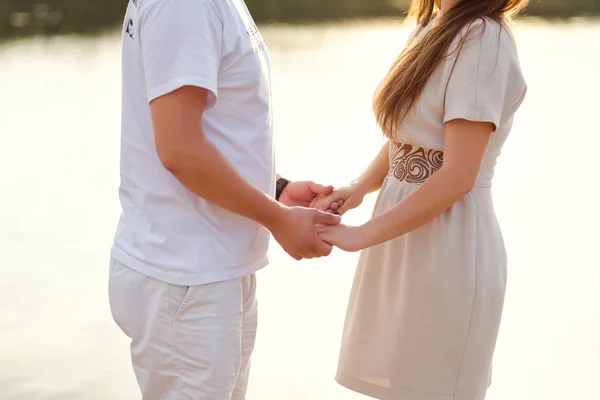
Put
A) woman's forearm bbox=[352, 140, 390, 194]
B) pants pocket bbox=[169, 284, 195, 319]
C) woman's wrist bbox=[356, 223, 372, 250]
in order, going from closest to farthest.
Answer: pants pocket bbox=[169, 284, 195, 319]
woman's wrist bbox=[356, 223, 372, 250]
woman's forearm bbox=[352, 140, 390, 194]

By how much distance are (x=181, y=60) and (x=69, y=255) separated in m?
2.72

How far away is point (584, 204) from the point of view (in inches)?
193

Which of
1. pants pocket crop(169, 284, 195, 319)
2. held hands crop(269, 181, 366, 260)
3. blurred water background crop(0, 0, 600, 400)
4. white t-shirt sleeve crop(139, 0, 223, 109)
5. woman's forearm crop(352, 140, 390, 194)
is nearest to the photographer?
white t-shirt sleeve crop(139, 0, 223, 109)

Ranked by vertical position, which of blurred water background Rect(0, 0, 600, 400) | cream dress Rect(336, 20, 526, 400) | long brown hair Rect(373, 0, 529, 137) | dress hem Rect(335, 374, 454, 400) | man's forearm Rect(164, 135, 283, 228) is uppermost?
long brown hair Rect(373, 0, 529, 137)

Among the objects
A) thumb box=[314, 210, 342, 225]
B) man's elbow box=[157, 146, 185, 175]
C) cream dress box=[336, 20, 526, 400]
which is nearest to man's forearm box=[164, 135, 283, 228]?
man's elbow box=[157, 146, 185, 175]

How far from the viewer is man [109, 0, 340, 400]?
1.51m

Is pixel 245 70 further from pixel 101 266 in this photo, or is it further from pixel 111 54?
pixel 111 54

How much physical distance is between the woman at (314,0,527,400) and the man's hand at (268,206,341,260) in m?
0.10

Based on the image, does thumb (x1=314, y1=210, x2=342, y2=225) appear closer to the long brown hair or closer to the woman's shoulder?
the long brown hair

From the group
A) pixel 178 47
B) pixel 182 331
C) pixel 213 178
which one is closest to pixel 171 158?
pixel 213 178

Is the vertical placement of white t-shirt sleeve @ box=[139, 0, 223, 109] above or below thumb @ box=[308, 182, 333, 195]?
above

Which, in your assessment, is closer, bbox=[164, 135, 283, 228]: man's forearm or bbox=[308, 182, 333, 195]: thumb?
bbox=[164, 135, 283, 228]: man's forearm

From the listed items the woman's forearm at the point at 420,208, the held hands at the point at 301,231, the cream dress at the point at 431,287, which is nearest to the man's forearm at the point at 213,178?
the held hands at the point at 301,231

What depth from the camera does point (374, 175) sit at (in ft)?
7.07
